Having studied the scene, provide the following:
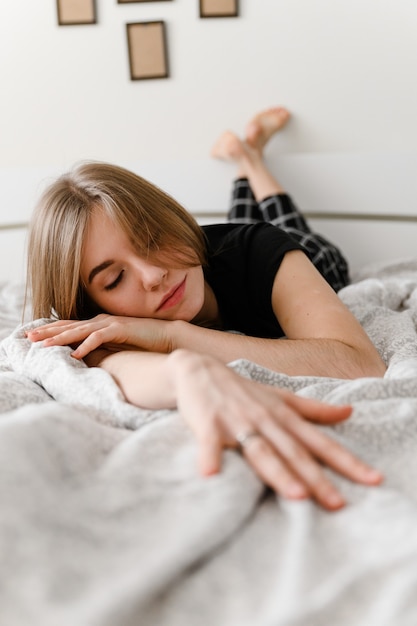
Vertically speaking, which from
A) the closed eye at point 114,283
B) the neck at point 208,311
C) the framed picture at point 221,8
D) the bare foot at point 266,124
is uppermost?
the framed picture at point 221,8

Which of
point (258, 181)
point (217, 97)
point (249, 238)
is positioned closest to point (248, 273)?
point (249, 238)

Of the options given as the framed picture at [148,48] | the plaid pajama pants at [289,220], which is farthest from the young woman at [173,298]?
the framed picture at [148,48]

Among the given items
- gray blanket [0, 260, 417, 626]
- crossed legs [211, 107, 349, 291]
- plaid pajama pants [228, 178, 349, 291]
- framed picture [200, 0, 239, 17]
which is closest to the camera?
gray blanket [0, 260, 417, 626]

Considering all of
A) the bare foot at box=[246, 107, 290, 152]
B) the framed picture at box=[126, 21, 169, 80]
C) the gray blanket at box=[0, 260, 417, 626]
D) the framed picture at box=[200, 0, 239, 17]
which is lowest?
the gray blanket at box=[0, 260, 417, 626]

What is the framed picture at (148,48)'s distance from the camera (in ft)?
7.41

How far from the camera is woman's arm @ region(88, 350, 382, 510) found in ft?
2.22

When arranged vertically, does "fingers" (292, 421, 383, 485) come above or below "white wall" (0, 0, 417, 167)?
below

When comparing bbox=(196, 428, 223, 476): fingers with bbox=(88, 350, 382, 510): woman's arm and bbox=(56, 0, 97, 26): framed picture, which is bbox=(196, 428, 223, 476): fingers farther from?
bbox=(56, 0, 97, 26): framed picture

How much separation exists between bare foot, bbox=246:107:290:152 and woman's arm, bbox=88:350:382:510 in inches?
58.0

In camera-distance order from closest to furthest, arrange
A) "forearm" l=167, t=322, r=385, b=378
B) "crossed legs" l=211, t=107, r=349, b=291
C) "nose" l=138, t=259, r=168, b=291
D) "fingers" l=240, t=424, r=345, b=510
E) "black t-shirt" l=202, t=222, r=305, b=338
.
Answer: "fingers" l=240, t=424, r=345, b=510
"forearm" l=167, t=322, r=385, b=378
"nose" l=138, t=259, r=168, b=291
"black t-shirt" l=202, t=222, r=305, b=338
"crossed legs" l=211, t=107, r=349, b=291

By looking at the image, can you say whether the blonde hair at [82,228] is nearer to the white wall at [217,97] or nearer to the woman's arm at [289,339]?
the woman's arm at [289,339]

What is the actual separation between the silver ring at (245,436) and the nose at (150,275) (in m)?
0.55

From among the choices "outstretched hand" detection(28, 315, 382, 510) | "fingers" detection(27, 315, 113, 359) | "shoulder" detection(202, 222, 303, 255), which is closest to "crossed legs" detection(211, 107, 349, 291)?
"shoulder" detection(202, 222, 303, 255)

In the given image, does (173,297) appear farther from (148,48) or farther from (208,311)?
(148,48)
